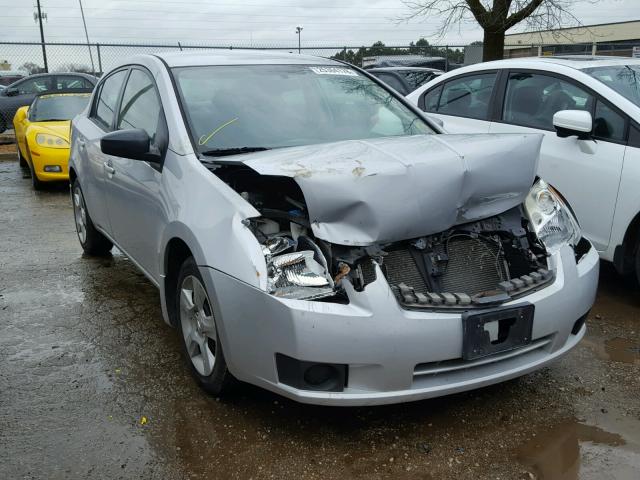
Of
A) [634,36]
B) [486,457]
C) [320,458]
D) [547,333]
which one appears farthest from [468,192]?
[634,36]

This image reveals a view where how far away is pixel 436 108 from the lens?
615 cm

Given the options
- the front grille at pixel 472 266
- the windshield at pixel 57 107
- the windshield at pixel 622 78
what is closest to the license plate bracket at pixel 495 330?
the front grille at pixel 472 266

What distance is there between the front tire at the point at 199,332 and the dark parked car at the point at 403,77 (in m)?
8.31

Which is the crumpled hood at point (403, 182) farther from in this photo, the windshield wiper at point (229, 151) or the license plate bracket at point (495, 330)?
the license plate bracket at point (495, 330)

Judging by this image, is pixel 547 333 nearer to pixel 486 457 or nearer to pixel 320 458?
pixel 486 457

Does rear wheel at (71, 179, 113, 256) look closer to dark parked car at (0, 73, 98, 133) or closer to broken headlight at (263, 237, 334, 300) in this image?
broken headlight at (263, 237, 334, 300)

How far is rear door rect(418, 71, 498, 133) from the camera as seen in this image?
18.0ft

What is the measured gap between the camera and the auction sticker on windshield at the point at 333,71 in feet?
13.7

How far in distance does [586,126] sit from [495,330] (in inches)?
90.1

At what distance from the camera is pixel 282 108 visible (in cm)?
378

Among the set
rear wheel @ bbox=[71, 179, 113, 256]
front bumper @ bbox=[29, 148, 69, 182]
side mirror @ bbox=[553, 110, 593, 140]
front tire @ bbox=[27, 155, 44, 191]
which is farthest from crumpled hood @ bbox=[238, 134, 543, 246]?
front tire @ bbox=[27, 155, 44, 191]

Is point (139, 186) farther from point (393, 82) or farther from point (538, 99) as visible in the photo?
point (393, 82)

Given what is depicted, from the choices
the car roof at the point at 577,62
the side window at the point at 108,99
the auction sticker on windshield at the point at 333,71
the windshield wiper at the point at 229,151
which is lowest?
the windshield wiper at the point at 229,151

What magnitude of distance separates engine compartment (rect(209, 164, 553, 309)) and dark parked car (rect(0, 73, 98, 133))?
1207 centimetres
